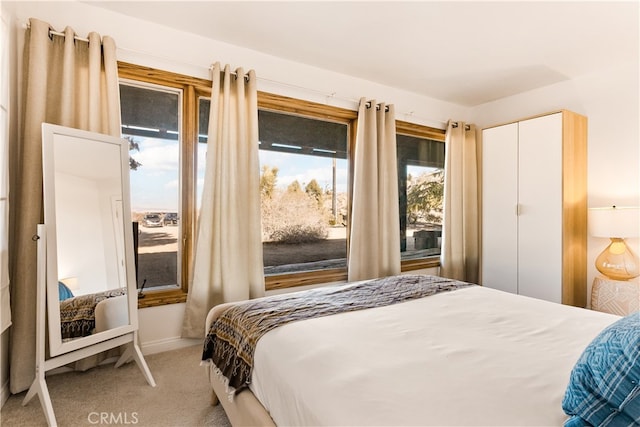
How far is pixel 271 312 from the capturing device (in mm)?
1712

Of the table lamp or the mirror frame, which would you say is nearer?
the mirror frame

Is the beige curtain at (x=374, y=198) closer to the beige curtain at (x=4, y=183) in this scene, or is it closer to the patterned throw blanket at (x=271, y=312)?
the patterned throw blanket at (x=271, y=312)

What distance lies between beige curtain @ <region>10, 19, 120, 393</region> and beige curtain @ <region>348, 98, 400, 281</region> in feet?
7.59

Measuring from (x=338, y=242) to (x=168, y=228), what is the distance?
1.73m

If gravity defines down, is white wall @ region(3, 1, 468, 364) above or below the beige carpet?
above

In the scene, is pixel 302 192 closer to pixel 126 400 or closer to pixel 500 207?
pixel 126 400

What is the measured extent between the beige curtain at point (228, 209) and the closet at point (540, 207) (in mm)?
2775

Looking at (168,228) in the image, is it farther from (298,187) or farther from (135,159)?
(298,187)

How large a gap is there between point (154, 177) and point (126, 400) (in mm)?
1598

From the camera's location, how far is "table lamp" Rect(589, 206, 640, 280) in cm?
288

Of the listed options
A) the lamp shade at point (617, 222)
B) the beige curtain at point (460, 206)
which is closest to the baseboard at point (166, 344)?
the beige curtain at point (460, 206)

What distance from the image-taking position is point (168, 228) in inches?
110

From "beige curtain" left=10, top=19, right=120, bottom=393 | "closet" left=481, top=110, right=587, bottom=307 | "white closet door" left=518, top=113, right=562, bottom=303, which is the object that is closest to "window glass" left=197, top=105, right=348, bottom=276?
"beige curtain" left=10, top=19, right=120, bottom=393

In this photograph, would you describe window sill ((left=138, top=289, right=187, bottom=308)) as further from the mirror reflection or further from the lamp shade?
the lamp shade
